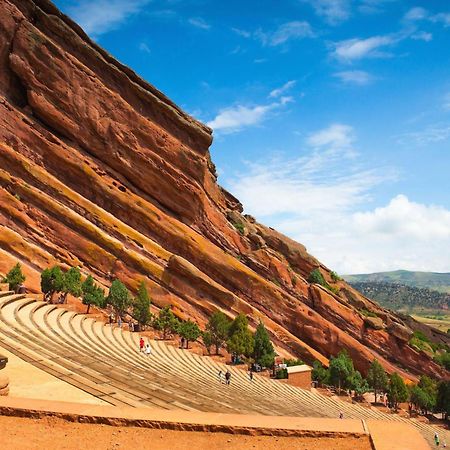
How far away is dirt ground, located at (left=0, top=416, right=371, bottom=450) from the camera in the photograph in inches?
254

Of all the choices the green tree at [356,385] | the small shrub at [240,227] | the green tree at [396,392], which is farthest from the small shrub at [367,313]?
the small shrub at [240,227]

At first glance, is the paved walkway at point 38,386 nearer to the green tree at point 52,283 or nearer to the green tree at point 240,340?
the green tree at point 52,283

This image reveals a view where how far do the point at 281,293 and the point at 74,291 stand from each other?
25.1 m

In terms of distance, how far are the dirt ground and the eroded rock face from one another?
105 feet

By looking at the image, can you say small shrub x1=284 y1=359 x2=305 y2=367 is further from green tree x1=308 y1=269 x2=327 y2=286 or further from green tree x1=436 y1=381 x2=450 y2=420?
green tree x1=308 y1=269 x2=327 y2=286

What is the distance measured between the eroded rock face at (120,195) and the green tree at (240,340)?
5.97 meters

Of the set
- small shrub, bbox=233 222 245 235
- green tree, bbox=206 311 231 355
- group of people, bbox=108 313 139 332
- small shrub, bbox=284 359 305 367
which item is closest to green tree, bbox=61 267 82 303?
group of people, bbox=108 313 139 332

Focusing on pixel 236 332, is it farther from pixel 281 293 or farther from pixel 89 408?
pixel 89 408

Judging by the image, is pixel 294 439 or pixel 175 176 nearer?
pixel 294 439

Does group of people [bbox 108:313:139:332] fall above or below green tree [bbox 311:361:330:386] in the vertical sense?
above

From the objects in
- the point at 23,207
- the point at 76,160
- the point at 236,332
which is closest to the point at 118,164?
the point at 76,160

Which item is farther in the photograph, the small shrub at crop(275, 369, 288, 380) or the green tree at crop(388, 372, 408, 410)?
the green tree at crop(388, 372, 408, 410)

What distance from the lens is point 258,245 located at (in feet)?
189

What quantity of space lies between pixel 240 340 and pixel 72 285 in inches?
584
